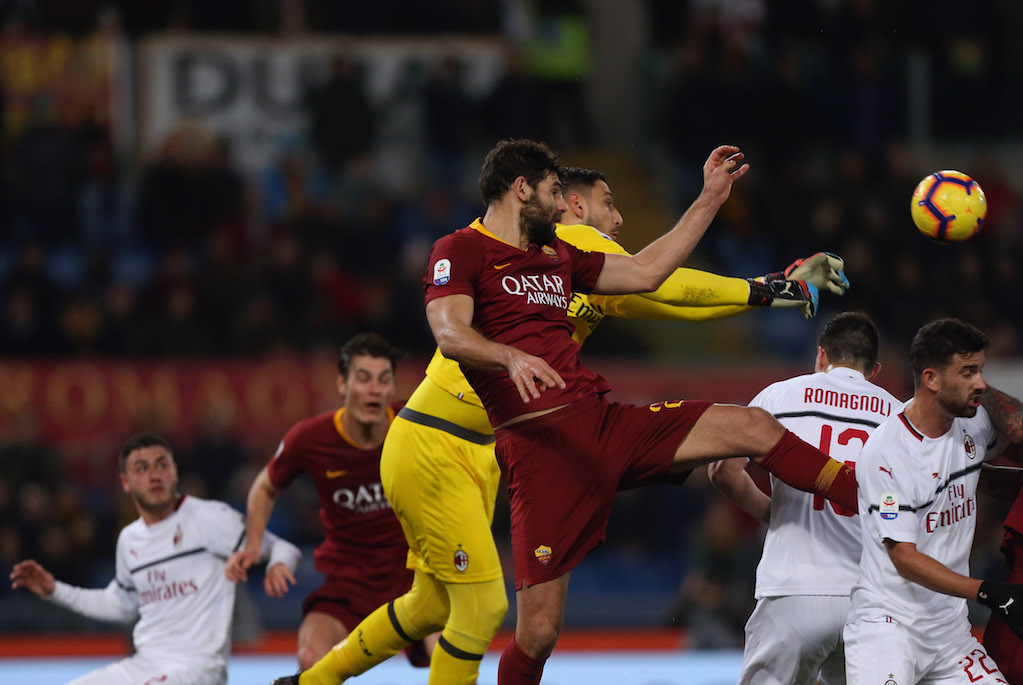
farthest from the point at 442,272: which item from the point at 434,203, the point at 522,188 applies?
the point at 434,203

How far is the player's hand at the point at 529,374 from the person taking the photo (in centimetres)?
543

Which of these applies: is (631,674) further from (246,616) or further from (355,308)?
(355,308)

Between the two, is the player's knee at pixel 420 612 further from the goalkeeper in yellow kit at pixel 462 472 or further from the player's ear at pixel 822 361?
the player's ear at pixel 822 361

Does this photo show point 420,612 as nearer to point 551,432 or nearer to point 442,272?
point 551,432

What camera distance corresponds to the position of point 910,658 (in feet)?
18.4

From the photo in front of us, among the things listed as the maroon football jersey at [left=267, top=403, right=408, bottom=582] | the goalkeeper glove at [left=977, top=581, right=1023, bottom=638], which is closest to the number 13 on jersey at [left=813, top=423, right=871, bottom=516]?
the goalkeeper glove at [left=977, top=581, right=1023, bottom=638]

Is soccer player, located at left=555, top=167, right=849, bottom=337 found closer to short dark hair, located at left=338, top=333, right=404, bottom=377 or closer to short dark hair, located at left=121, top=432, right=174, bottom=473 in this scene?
short dark hair, located at left=338, top=333, right=404, bottom=377

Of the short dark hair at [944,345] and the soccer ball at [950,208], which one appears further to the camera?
the soccer ball at [950,208]

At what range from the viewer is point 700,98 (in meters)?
16.4

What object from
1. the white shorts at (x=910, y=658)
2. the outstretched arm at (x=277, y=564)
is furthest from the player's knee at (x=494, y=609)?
the white shorts at (x=910, y=658)

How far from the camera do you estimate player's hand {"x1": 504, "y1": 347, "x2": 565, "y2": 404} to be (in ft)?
17.8

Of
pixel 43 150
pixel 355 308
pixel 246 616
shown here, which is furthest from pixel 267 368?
pixel 43 150

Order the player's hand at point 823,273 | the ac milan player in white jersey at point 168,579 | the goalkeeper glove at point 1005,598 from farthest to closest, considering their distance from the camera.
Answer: the ac milan player in white jersey at point 168,579 < the player's hand at point 823,273 < the goalkeeper glove at point 1005,598

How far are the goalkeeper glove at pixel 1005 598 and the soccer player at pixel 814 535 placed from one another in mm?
787
